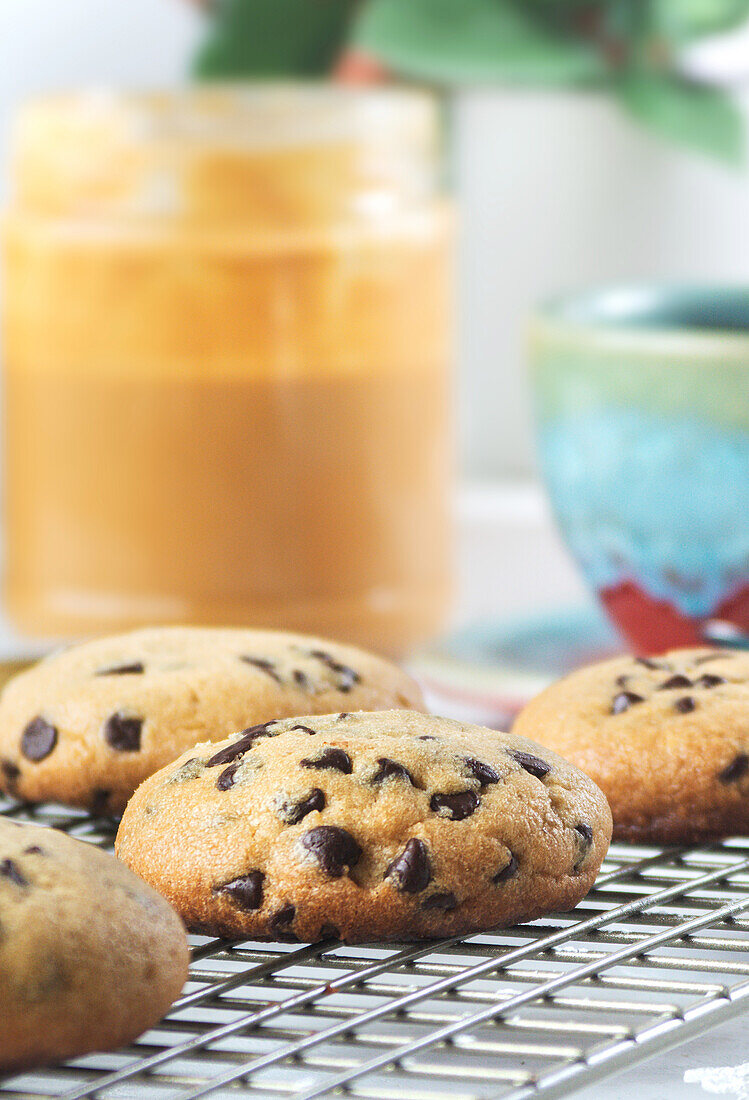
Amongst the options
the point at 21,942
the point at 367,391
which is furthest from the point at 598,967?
the point at 367,391

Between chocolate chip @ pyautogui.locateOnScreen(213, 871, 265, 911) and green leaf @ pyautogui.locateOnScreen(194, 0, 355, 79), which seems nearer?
chocolate chip @ pyautogui.locateOnScreen(213, 871, 265, 911)

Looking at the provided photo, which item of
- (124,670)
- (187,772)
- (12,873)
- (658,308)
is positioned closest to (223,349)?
(658,308)

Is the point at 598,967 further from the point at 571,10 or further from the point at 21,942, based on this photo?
the point at 571,10

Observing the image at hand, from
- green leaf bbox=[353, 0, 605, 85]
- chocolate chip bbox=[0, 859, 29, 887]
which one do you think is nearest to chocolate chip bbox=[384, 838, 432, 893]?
chocolate chip bbox=[0, 859, 29, 887]

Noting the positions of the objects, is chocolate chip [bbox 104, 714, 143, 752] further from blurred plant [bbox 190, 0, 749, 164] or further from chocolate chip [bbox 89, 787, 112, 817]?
blurred plant [bbox 190, 0, 749, 164]

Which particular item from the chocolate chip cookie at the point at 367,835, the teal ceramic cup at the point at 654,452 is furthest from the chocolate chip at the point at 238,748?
the teal ceramic cup at the point at 654,452

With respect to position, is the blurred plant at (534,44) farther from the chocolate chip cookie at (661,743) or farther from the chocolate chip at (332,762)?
the chocolate chip at (332,762)
